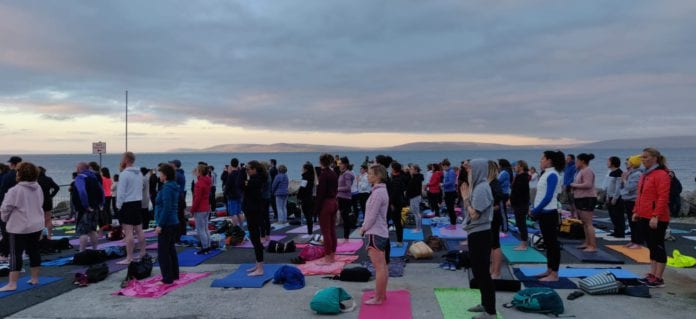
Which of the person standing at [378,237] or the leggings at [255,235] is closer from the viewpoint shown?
the person standing at [378,237]

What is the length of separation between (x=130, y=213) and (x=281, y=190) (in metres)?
5.52

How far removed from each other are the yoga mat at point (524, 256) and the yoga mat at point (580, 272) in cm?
60

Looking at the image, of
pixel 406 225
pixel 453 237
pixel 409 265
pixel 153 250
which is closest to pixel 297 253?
pixel 409 265

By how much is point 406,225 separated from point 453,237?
92.1 inches

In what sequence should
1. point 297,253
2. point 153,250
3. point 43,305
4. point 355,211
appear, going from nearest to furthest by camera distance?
point 43,305
point 297,253
point 153,250
point 355,211

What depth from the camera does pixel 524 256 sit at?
8.01 metres

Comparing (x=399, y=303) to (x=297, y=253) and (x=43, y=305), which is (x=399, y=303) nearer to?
(x=297, y=253)

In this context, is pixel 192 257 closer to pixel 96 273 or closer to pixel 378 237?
pixel 96 273

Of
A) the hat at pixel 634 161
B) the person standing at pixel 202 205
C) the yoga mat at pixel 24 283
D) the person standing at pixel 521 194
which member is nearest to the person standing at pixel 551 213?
the person standing at pixel 521 194

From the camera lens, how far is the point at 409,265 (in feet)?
24.6

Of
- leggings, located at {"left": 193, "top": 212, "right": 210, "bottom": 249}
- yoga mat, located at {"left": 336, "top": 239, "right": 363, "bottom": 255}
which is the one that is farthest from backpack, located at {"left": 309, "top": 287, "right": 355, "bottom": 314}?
leggings, located at {"left": 193, "top": 212, "right": 210, "bottom": 249}

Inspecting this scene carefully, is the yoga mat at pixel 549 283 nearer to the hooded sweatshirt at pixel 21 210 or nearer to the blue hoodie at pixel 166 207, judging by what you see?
the blue hoodie at pixel 166 207

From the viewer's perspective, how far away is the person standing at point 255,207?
6.87m

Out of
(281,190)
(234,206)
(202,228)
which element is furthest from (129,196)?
(281,190)
